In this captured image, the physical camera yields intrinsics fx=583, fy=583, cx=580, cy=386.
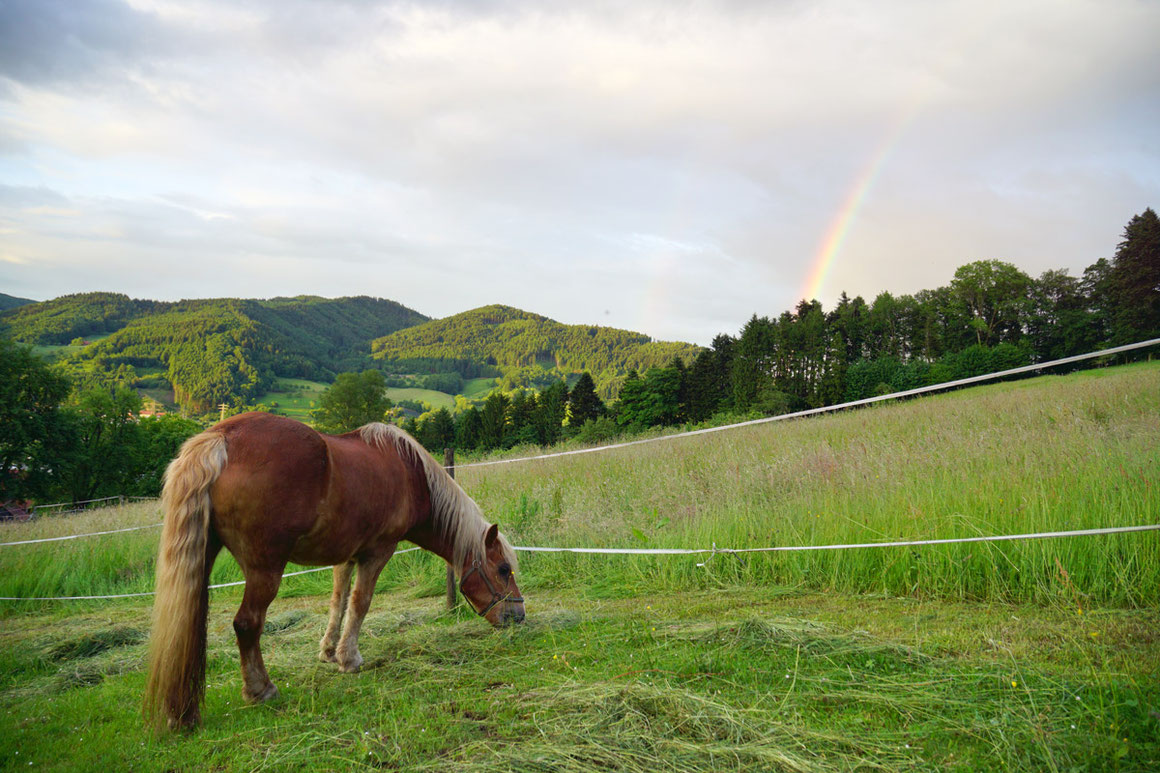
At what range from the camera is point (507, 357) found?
5522 inches

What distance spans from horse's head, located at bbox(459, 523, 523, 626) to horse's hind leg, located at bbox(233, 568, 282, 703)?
150 cm

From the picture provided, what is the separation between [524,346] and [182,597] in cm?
14270

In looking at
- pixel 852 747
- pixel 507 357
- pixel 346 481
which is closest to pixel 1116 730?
pixel 852 747

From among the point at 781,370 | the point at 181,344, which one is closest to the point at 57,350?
the point at 181,344

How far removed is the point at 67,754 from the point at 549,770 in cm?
250

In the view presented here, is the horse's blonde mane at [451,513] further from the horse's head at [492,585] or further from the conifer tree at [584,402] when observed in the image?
the conifer tree at [584,402]

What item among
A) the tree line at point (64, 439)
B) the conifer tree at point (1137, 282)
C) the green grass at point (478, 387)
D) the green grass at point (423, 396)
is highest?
the conifer tree at point (1137, 282)

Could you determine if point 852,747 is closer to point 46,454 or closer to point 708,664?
point 708,664

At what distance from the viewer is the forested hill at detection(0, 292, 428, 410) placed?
75.1 metres

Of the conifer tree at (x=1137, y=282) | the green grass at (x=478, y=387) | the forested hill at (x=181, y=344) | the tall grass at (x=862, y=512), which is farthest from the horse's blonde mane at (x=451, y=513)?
the green grass at (x=478, y=387)

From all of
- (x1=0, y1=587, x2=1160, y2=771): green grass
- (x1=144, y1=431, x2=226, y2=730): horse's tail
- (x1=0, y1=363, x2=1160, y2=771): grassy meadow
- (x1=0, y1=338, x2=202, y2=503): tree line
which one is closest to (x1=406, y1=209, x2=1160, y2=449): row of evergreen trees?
(x1=0, y1=363, x2=1160, y2=771): grassy meadow

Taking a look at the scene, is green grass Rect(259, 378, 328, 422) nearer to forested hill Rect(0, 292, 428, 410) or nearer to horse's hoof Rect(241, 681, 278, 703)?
forested hill Rect(0, 292, 428, 410)

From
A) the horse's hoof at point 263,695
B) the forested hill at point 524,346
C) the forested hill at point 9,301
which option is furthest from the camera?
the forested hill at point 9,301

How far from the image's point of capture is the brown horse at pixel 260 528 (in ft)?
10.1
